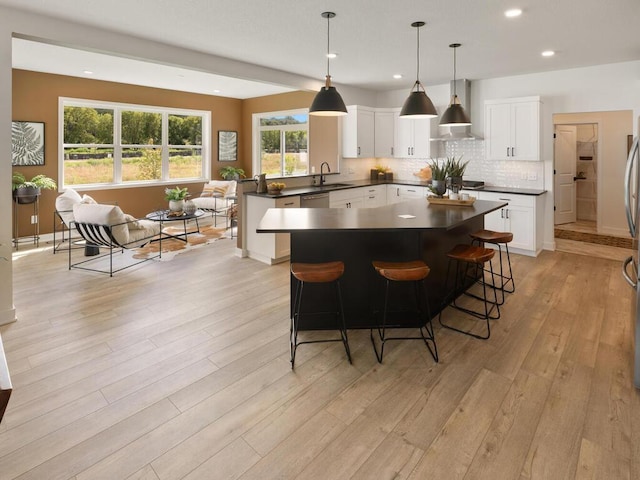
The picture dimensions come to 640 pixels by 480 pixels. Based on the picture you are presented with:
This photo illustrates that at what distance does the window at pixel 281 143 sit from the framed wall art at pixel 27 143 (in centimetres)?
443

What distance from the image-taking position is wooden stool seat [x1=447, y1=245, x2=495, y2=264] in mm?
3490

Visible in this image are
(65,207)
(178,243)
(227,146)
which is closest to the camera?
(65,207)

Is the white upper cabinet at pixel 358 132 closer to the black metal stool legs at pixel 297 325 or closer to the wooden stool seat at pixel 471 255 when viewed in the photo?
the wooden stool seat at pixel 471 255

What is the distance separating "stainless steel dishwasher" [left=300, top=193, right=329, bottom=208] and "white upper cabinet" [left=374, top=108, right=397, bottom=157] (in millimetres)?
2160

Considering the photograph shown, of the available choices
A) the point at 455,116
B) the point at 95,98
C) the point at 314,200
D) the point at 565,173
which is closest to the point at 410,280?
the point at 455,116

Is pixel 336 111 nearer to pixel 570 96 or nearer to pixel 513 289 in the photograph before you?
pixel 513 289

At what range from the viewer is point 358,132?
7.27 meters

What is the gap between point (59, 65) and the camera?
655 centimetres

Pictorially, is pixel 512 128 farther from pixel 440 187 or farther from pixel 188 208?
pixel 188 208

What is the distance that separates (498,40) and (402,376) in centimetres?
379

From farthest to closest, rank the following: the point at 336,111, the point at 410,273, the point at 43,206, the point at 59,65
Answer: the point at 43,206, the point at 59,65, the point at 336,111, the point at 410,273

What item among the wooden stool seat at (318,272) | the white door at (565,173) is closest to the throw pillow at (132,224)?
the wooden stool seat at (318,272)

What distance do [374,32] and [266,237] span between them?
2.82 meters

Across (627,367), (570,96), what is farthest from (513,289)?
(570,96)
